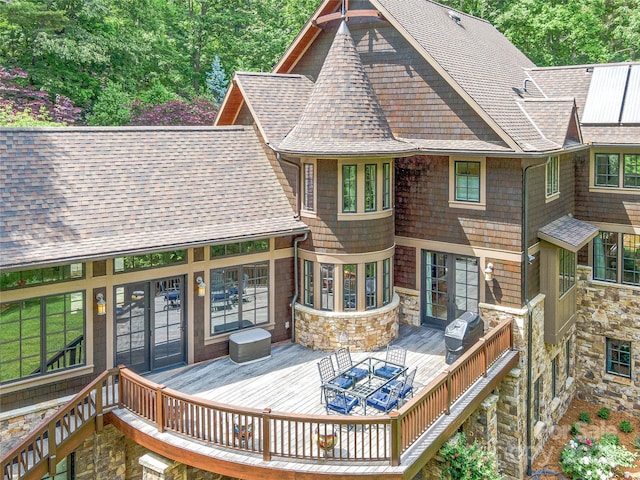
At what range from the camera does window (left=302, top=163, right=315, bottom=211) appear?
12805 millimetres

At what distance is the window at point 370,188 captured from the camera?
1255cm

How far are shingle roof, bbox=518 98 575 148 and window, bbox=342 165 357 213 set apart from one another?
15.5 ft

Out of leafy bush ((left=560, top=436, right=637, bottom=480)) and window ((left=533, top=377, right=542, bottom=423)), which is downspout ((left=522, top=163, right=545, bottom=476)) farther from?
leafy bush ((left=560, top=436, right=637, bottom=480))

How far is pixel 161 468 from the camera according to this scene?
29.1 ft

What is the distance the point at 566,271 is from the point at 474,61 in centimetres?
616

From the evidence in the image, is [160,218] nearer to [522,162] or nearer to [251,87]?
[251,87]

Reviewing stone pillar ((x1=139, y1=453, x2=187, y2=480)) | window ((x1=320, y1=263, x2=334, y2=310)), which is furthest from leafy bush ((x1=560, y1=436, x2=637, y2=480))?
stone pillar ((x1=139, y1=453, x2=187, y2=480))

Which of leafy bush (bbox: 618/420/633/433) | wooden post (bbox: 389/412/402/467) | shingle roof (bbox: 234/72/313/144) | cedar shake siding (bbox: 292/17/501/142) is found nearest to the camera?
wooden post (bbox: 389/412/402/467)

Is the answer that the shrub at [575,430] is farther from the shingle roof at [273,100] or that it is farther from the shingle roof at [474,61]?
the shingle roof at [273,100]

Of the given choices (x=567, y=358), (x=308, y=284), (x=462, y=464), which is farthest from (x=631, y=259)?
(x=308, y=284)

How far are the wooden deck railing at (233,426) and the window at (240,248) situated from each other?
3.25 metres

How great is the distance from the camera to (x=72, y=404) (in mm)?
8984

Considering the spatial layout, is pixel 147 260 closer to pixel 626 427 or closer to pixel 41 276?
pixel 41 276

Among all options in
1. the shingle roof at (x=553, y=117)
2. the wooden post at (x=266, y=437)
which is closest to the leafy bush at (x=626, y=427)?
the shingle roof at (x=553, y=117)
